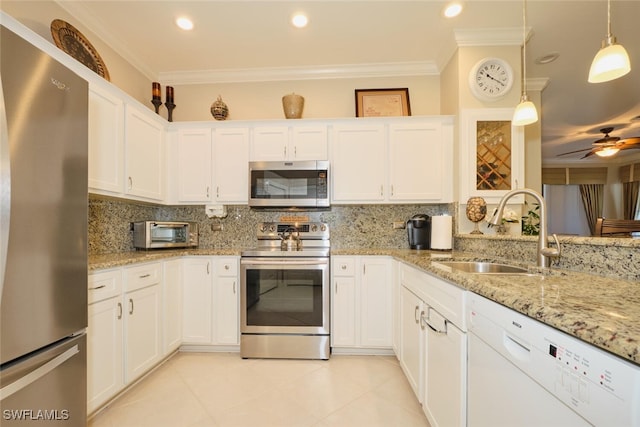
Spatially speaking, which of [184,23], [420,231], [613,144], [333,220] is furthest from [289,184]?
[613,144]

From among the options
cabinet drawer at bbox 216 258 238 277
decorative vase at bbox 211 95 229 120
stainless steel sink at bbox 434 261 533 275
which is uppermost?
decorative vase at bbox 211 95 229 120

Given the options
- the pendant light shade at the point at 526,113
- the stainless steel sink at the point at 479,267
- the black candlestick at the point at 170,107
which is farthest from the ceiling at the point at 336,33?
the stainless steel sink at the point at 479,267

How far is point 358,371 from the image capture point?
6.97 ft

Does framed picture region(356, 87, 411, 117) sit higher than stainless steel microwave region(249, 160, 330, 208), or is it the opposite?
framed picture region(356, 87, 411, 117)

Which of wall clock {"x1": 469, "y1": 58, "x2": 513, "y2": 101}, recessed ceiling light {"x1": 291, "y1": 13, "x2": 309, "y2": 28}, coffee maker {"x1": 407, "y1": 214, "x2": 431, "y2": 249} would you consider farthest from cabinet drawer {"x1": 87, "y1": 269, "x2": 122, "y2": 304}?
wall clock {"x1": 469, "y1": 58, "x2": 513, "y2": 101}

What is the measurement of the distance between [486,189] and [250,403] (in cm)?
243

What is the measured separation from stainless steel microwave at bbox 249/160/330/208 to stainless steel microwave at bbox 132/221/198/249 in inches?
28.8

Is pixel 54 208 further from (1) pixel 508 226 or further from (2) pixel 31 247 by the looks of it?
(1) pixel 508 226

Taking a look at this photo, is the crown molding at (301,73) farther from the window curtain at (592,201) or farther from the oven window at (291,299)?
the window curtain at (592,201)

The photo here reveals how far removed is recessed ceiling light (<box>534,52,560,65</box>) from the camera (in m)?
2.59

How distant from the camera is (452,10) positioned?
203cm

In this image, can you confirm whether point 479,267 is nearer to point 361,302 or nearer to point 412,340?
point 412,340

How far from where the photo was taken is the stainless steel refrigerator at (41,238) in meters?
0.92

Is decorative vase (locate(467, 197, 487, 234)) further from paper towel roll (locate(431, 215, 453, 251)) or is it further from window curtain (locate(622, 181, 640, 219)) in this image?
window curtain (locate(622, 181, 640, 219))
